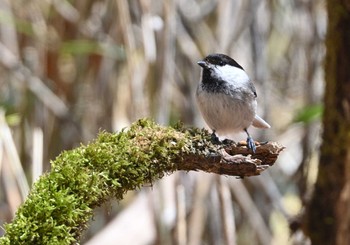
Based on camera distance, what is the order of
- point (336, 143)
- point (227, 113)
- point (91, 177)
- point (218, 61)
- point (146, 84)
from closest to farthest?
point (91, 177), point (227, 113), point (218, 61), point (336, 143), point (146, 84)

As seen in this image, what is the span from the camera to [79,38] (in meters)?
3.13

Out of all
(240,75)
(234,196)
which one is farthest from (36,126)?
(240,75)

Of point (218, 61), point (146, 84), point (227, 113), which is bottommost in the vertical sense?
point (227, 113)

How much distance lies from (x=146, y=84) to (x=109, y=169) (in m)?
1.48

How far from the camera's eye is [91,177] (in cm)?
120

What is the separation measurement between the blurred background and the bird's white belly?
76 centimetres

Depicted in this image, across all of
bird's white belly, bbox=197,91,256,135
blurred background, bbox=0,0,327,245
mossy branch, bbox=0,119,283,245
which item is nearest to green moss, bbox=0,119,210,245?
mossy branch, bbox=0,119,283,245

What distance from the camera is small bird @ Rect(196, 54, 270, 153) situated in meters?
1.74

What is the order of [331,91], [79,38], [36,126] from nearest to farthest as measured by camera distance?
[331,91] < [36,126] < [79,38]

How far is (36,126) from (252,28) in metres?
1.06

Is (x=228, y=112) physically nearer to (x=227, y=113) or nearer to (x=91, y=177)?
(x=227, y=113)

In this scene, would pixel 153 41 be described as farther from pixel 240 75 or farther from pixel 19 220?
pixel 19 220

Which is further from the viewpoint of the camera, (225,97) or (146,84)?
(146,84)

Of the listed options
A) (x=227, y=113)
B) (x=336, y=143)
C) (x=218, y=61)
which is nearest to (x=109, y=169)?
(x=227, y=113)
